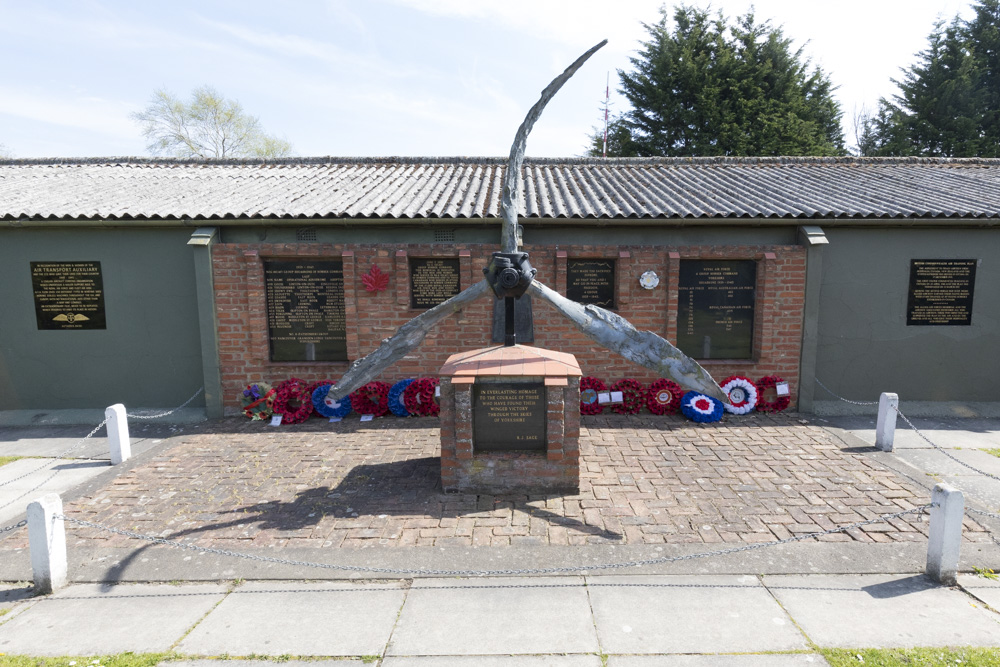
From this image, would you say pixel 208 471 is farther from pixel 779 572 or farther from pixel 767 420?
pixel 767 420

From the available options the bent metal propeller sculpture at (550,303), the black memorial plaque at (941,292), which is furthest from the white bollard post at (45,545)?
the black memorial plaque at (941,292)

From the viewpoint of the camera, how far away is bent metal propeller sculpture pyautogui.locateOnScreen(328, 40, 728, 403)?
454 cm

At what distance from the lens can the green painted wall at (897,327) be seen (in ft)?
27.5

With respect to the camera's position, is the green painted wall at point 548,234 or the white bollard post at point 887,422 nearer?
the white bollard post at point 887,422

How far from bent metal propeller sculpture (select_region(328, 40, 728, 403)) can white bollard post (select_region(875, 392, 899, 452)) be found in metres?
3.62

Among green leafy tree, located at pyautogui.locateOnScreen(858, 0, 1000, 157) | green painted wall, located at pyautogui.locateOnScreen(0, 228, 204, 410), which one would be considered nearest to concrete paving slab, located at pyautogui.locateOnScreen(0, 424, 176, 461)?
green painted wall, located at pyautogui.locateOnScreen(0, 228, 204, 410)

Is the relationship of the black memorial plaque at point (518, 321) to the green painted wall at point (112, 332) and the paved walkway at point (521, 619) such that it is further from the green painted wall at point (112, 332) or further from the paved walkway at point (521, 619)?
the green painted wall at point (112, 332)

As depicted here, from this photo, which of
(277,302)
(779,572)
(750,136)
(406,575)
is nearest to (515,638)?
(406,575)

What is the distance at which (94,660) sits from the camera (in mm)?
3195

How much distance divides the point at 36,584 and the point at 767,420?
8.59 meters

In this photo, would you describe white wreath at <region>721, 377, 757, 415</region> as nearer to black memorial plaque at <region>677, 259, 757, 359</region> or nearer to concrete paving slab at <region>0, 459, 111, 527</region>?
black memorial plaque at <region>677, 259, 757, 359</region>

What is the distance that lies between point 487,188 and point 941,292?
7.75 meters

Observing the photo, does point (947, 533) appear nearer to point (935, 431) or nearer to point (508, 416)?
point (508, 416)

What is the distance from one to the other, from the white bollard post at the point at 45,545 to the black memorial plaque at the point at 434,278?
17.2 ft
